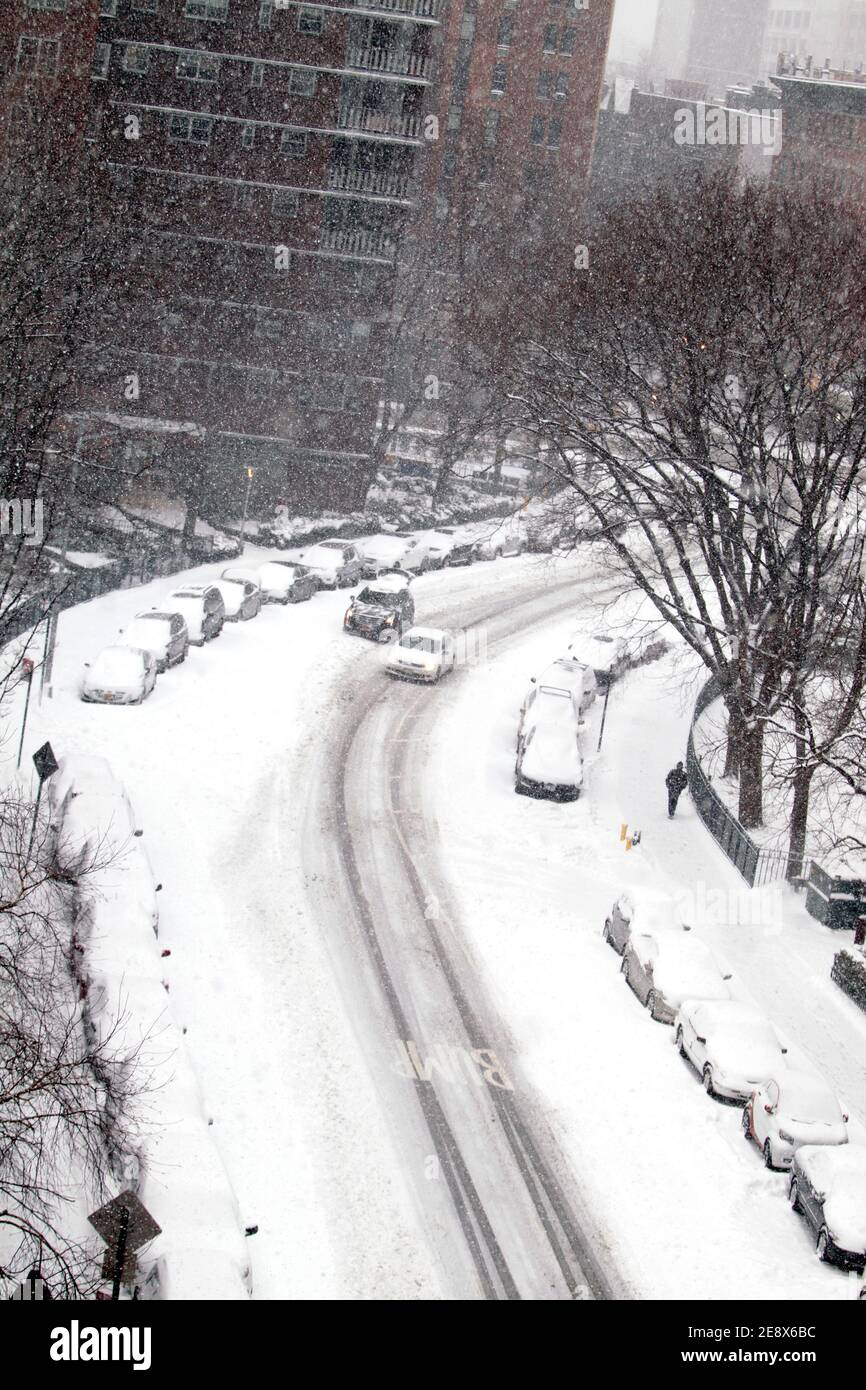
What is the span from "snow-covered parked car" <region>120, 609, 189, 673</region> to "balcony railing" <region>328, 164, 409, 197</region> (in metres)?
22.0

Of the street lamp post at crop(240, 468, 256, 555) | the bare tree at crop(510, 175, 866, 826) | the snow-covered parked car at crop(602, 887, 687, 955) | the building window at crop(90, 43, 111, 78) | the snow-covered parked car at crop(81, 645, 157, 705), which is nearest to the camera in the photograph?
the snow-covered parked car at crop(602, 887, 687, 955)

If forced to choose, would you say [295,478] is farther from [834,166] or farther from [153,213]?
[834,166]

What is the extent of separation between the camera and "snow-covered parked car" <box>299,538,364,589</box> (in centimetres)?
3888

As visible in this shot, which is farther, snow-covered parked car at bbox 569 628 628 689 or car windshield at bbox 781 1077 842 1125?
snow-covered parked car at bbox 569 628 628 689

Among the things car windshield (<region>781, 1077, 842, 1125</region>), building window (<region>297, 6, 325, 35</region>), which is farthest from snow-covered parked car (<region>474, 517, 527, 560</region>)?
car windshield (<region>781, 1077, 842, 1125</region>)

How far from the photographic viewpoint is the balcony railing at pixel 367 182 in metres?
44.3

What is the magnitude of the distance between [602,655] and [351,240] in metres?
19.7

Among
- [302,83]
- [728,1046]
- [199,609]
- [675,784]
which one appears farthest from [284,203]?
[728,1046]

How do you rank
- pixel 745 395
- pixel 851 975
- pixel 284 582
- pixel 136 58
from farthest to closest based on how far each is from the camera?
pixel 136 58 < pixel 284 582 < pixel 745 395 < pixel 851 975

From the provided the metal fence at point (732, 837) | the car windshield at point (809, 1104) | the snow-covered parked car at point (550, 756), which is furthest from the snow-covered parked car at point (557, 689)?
the car windshield at point (809, 1104)

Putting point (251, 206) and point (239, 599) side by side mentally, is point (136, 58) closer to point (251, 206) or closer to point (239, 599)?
point (251, 206)

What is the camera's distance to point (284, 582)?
1426 inches

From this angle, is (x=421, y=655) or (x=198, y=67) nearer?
(x=421, y=655)

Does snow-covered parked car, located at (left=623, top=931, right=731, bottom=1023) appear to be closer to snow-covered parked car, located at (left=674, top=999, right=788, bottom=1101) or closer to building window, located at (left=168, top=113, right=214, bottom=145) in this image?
snow-covered parked car, located at (left=674, top=999, right=788, bottom=1101)
